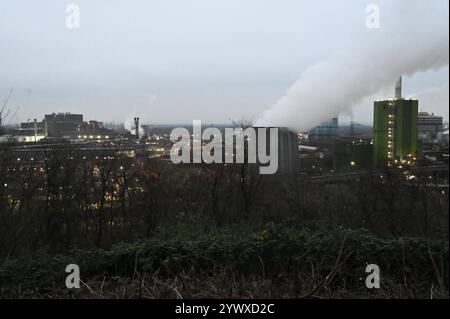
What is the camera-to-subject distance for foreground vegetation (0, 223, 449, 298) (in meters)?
3.32

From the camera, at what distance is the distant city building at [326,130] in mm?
12141

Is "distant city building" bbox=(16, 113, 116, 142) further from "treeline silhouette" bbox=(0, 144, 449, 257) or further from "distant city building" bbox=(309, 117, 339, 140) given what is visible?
"distant city building" bbox=(309, 117, 339, 140)

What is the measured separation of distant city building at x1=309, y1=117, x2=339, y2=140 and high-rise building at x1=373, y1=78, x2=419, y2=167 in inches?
113

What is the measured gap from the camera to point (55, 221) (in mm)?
9508

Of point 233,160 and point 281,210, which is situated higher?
point 233,160

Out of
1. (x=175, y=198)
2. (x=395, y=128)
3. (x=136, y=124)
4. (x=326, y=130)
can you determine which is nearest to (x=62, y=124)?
(x=136, y=124)

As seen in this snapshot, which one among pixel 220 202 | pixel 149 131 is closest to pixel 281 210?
pixel 220 202

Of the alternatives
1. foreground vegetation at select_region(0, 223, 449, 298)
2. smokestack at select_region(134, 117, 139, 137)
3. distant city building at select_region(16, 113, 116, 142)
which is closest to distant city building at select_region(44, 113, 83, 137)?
distant city building at select_region(16, 113, 116, 142)

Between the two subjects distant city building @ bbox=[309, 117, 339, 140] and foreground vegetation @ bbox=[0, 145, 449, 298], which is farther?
distant city building @ bbox=[309, 117, 339, 140]

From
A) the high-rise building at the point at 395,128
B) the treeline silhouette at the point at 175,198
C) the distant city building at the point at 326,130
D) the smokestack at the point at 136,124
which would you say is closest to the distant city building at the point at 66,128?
the treeline silhouette at the point at 175,198

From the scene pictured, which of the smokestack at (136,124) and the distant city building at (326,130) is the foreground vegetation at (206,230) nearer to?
the smokestack at (136,124)
